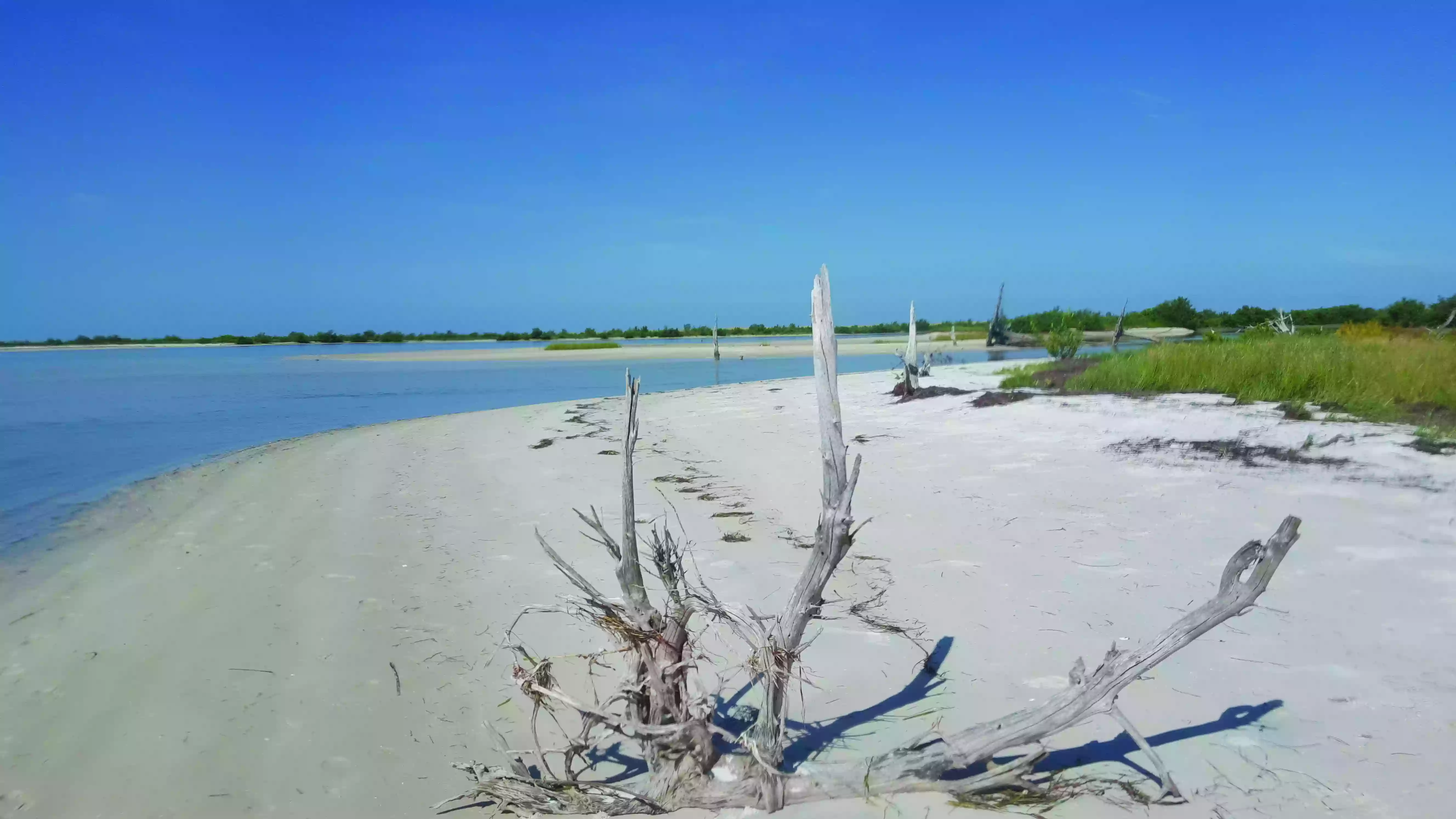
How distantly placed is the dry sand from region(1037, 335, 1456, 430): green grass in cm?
95


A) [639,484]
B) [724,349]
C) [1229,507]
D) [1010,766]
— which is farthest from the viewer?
[724,349]

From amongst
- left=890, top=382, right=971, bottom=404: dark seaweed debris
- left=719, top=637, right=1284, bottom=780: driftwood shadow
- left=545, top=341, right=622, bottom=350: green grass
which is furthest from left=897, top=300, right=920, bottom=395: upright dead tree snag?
left=545, top=341, right=622, bottom=350: green grass

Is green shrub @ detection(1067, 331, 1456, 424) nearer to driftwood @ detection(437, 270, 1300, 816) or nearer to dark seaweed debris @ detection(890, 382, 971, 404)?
dark seaweed debris @ detection(890, 382, 971, 404)

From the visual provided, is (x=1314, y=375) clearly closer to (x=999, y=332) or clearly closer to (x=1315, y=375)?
(x=1315, y=375)

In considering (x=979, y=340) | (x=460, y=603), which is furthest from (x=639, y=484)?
(x=979, y=340)

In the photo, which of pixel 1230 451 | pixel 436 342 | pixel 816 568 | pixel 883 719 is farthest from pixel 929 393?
pixel 436 342

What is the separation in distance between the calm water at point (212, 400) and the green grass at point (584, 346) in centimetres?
994

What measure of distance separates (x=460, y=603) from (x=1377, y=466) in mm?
6428

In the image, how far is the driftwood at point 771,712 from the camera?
2.55m

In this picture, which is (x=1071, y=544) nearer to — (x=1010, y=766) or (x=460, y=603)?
(x=1010, y=766)

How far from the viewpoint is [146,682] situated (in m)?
3.78

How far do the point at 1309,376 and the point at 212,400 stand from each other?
2041cm

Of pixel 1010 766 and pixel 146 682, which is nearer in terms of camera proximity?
pixel 1010 766

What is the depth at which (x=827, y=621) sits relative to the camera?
4.13 m
